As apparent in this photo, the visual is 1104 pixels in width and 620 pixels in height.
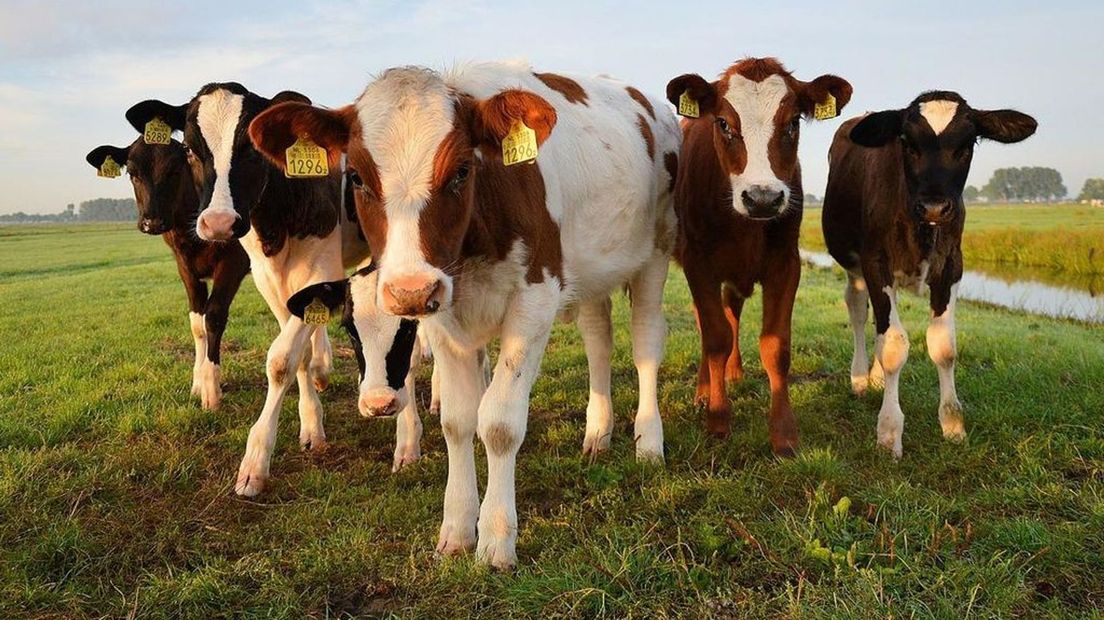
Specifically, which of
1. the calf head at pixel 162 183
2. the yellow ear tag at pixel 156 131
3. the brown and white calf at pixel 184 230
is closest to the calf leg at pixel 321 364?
the brown and white calf at pixel 184 230

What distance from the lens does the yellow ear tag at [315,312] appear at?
447 centimetres

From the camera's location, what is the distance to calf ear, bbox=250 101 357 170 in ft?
11.3

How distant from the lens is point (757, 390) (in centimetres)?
651

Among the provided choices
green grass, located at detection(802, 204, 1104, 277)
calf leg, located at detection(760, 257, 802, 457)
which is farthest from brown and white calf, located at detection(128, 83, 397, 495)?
green grass, located at detection(802, 204, 1104, 277)

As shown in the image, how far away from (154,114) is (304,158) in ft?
9.31

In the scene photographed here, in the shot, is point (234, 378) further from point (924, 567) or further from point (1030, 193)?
point (1030, 193)

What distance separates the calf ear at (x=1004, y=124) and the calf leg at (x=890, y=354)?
48.9 inches

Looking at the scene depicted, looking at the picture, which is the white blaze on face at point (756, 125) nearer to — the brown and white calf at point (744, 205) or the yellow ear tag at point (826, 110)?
the brown and white calf at point (744, 205)

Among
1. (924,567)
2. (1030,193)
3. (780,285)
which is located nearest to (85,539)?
(924,567)

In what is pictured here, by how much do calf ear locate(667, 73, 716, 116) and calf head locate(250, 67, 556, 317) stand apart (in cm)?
200

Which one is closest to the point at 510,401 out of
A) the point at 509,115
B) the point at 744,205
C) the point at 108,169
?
the point at 509,115

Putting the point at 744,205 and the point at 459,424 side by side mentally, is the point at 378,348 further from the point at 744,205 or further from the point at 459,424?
the point at 744,205

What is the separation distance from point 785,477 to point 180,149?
5.93 m

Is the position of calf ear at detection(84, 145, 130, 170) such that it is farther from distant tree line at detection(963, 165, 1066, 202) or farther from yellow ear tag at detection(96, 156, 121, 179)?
distant tree line at detection(963, 165, 1066, 202)
